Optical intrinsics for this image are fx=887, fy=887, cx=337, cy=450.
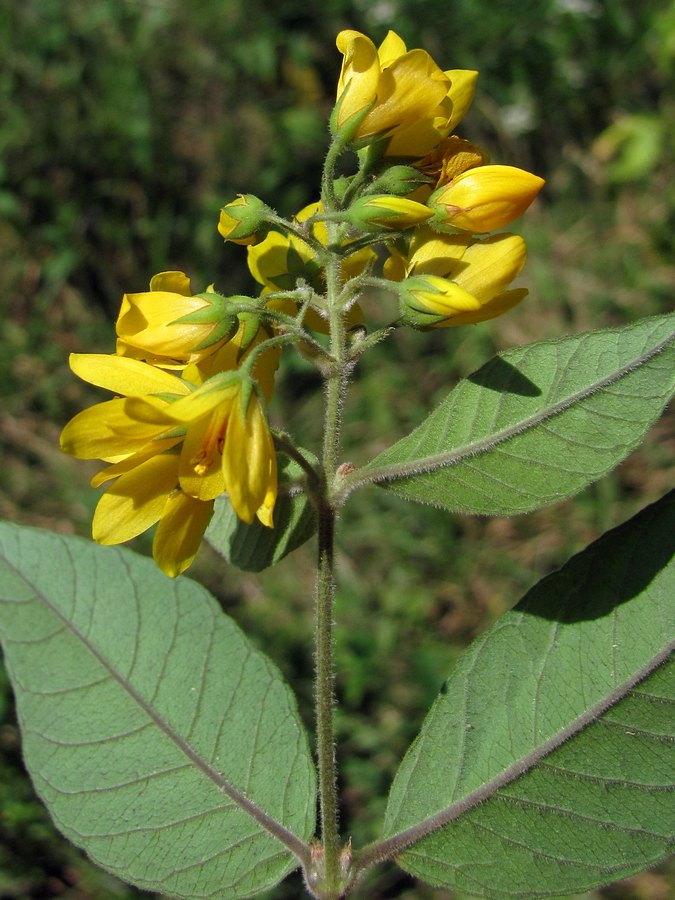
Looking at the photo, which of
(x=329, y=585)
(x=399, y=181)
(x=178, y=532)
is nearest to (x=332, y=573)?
(x=329, y=585)

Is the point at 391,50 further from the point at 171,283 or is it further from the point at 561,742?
the point at 561,742

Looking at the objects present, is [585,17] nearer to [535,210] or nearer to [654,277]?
[535,210]

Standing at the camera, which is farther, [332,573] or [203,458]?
[332,573]

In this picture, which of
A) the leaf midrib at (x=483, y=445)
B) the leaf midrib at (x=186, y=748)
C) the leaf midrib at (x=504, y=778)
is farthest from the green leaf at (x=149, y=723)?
the leaf midrib at (x=483, y=445)

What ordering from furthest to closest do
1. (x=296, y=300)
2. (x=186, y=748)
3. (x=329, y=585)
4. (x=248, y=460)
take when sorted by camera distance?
(x=186, y=748), (x=329, y=585), (x=296, y=300), (x=248, y=460)

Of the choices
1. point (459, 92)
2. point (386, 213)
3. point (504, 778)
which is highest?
point (459, 92)

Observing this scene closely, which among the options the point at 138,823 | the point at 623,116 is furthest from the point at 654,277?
the point at 138,823

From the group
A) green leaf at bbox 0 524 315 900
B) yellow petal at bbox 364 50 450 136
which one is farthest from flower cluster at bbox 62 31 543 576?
green leaf at bbox 0 524 315 900
